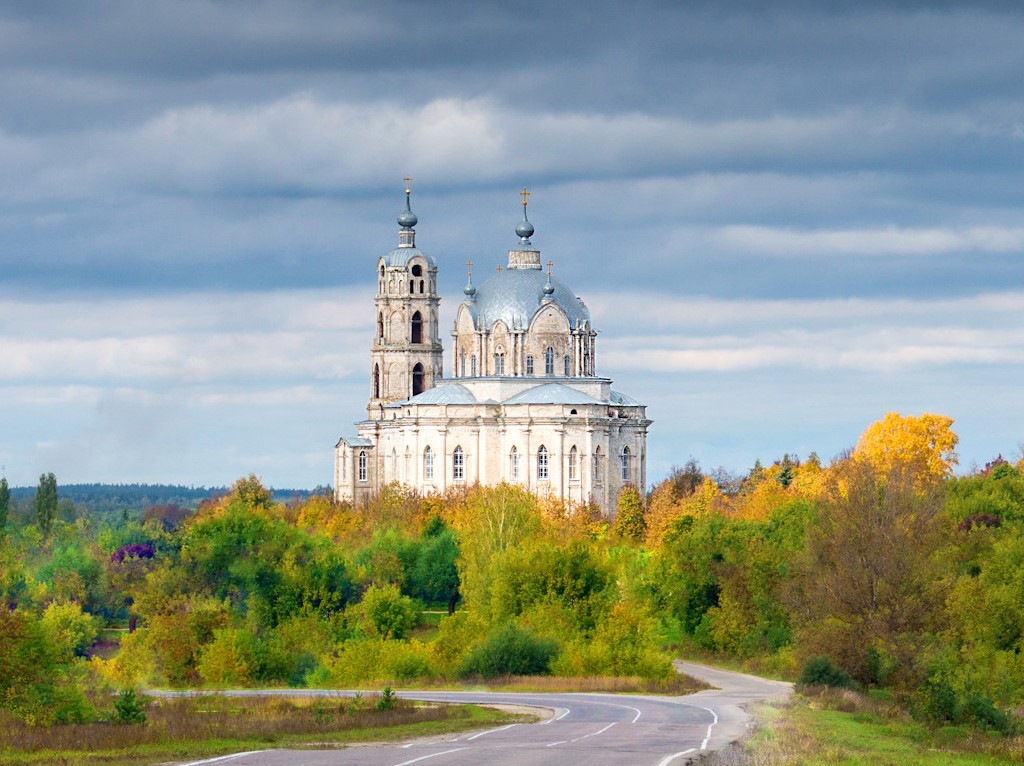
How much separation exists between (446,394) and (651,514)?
1821cm

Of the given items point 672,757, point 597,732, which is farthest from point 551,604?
point 672,757

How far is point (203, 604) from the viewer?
63.8 meters

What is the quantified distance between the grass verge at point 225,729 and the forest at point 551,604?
244cm

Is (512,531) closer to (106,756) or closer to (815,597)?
(815,597)

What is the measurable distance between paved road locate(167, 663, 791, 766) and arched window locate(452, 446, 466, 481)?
78.4 meters

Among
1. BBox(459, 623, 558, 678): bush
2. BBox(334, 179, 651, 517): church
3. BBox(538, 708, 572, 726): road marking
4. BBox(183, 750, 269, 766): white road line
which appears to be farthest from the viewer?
BBox(334, 179, 651, 517): church

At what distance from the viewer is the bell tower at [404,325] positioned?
476 ft

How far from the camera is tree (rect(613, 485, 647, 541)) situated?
118250 mm

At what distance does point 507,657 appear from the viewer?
186ft

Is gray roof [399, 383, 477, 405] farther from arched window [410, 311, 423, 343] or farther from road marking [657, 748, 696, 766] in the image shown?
road marking [657, 748, 696, 766]

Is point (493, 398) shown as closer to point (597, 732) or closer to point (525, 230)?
point (525, 230)

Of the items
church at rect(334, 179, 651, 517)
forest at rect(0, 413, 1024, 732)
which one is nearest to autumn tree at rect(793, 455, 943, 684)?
forest at rect(0, 413, 1024, 732)

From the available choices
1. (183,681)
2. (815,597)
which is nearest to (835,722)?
(815,597)

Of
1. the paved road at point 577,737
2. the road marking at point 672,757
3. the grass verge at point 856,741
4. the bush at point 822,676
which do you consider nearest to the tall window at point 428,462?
the paved road at point 577,737
